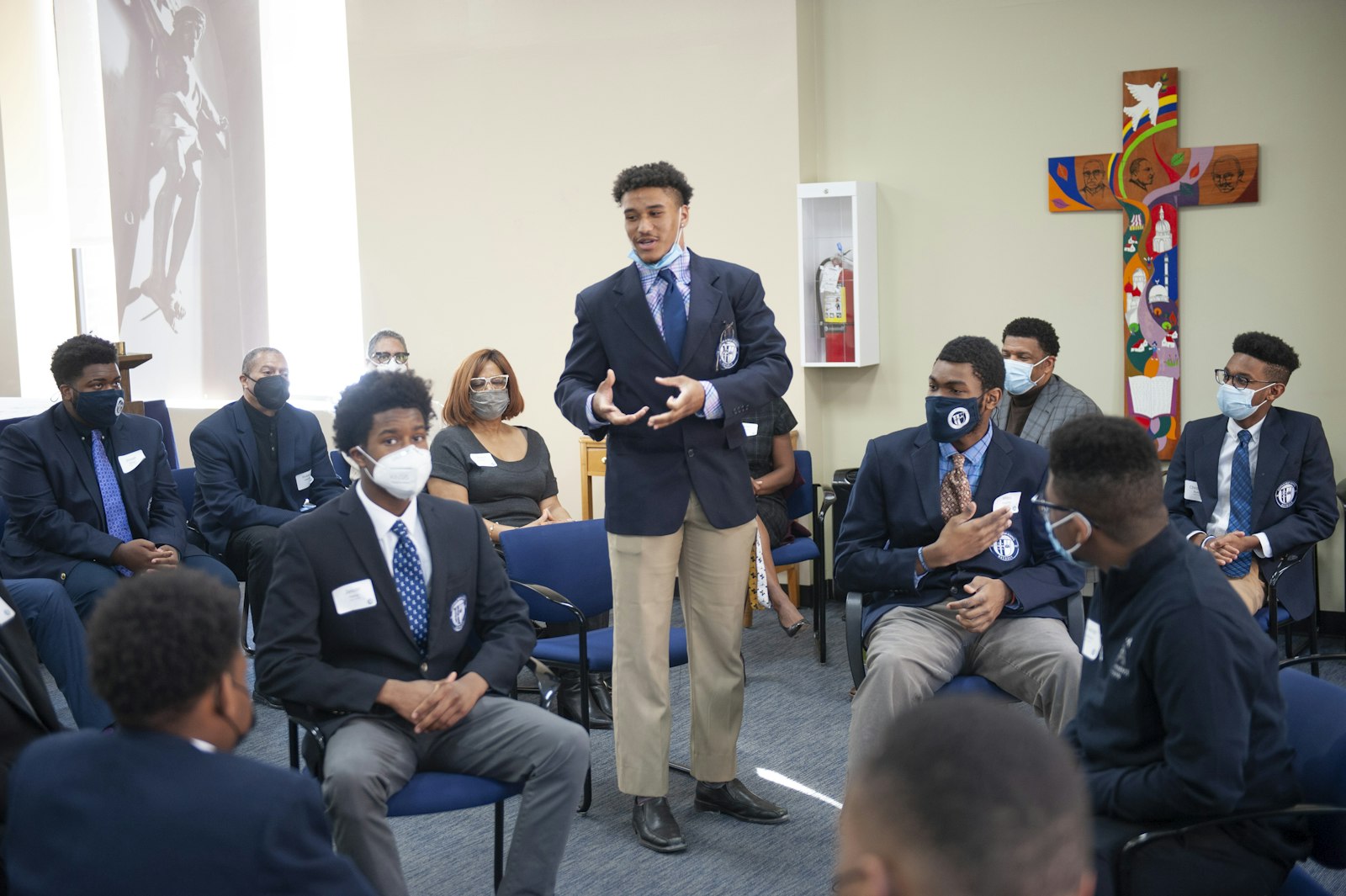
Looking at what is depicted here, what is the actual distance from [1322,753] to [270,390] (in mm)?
4151

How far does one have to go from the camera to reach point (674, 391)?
3232 mm

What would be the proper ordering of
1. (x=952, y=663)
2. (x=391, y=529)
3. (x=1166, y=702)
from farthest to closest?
(x=952, y=663), (x=391, y=529), (x=1166, y=702)

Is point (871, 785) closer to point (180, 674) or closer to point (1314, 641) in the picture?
point (180, 674)

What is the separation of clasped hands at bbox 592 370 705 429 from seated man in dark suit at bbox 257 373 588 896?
1.69 feet

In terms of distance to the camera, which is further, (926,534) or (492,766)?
(926,534)

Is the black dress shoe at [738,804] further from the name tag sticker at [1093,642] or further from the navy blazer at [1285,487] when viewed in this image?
the navy blazer at [1285,487]

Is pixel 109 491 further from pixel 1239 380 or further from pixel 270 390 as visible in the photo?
pixel 1239 380

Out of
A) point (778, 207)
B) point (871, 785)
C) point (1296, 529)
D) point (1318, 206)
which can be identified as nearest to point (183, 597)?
point (871, 785)

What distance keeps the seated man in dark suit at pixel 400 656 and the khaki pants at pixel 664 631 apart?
1.65 feet

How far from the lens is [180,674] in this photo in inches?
61.1

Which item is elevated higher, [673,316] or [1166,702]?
[673,316]

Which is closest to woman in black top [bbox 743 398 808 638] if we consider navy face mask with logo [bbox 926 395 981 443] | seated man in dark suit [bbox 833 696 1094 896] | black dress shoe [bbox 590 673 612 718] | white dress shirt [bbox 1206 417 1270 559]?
black dress shoe [bbox 590 673 612 718]

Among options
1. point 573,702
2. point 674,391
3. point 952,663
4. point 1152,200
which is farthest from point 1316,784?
point 1152,200

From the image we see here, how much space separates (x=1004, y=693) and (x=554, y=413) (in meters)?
3.82
